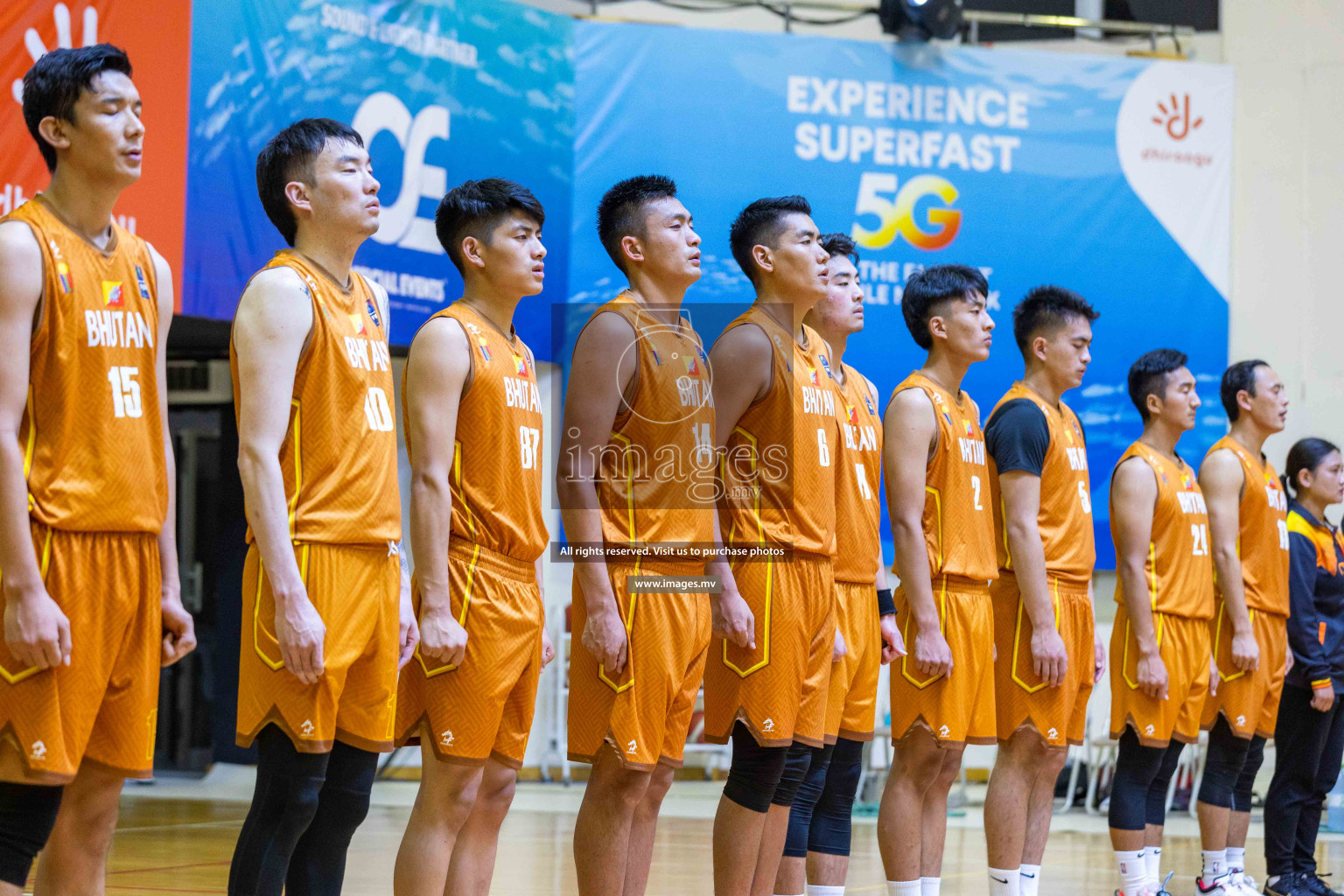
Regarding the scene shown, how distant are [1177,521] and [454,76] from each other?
217 inches

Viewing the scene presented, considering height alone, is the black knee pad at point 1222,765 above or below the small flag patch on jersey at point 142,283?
below

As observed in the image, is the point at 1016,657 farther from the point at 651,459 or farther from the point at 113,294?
the point at 113,294

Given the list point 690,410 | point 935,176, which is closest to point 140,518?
point 690,410

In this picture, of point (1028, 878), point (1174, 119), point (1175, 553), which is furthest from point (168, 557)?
point (1174, 119)

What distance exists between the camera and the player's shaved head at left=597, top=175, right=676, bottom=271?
13.3 ft

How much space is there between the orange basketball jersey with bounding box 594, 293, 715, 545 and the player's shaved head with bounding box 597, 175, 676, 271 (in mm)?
262

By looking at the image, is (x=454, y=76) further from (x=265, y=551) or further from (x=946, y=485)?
(x=265, y=551)

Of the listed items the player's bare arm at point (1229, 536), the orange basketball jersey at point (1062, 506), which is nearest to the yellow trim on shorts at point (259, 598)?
the orange basketball jersey at point (1062, 506)

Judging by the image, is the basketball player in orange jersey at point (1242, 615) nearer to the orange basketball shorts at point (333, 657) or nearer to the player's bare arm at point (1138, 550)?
the player's bare arm at point (1138, 550)

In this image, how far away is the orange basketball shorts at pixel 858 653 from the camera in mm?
4543

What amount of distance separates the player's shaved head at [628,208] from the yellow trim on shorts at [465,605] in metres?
0.99

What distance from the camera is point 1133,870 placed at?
5.61 meters

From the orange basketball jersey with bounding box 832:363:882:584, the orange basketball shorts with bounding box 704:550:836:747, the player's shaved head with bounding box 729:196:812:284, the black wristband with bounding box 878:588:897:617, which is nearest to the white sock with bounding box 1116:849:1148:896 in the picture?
the black wristband with bounding box 878:588:897:617

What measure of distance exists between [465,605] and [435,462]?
14.4 inches
